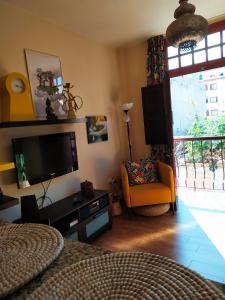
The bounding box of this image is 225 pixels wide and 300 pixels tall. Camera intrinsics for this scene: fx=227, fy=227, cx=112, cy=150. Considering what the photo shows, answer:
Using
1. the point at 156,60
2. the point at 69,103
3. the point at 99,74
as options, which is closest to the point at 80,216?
the point at 69,103

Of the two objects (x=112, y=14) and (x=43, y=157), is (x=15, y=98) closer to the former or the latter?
(x=43, y=157)

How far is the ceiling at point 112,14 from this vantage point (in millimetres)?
2430

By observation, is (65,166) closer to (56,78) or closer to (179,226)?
(56,78)

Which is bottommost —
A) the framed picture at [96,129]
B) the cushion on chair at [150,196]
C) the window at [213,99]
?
the cushion on chair at [150,196]

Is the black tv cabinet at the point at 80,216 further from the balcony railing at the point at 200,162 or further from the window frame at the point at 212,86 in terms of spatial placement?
the window frame at the point at 212,86

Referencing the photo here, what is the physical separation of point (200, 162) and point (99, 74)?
233 cm

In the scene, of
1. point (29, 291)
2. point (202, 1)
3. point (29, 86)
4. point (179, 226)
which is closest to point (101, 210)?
point (179, 226)

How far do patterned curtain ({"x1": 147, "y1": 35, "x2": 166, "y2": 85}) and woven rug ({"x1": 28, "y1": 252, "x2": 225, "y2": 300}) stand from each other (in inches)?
133

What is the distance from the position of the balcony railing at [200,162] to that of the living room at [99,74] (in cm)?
62

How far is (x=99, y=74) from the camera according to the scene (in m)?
3.54

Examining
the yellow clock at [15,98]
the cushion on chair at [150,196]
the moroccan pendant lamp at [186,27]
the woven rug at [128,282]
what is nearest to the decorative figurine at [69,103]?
the yellow clock at [15,98]

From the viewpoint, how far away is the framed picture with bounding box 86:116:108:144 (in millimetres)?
3307

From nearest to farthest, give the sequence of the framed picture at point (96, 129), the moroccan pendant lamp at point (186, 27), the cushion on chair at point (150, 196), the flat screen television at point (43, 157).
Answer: the moroccan pendant lamp at point (186, 27)
the flat screen television at point (43, 157)
the cushion on chair at point (150, 196)
the framed picture at point (96, 129)

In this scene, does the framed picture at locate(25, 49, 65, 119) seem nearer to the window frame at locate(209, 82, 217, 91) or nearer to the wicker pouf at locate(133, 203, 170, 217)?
the wicker pouf at locate(133, 203, 170, 217)
